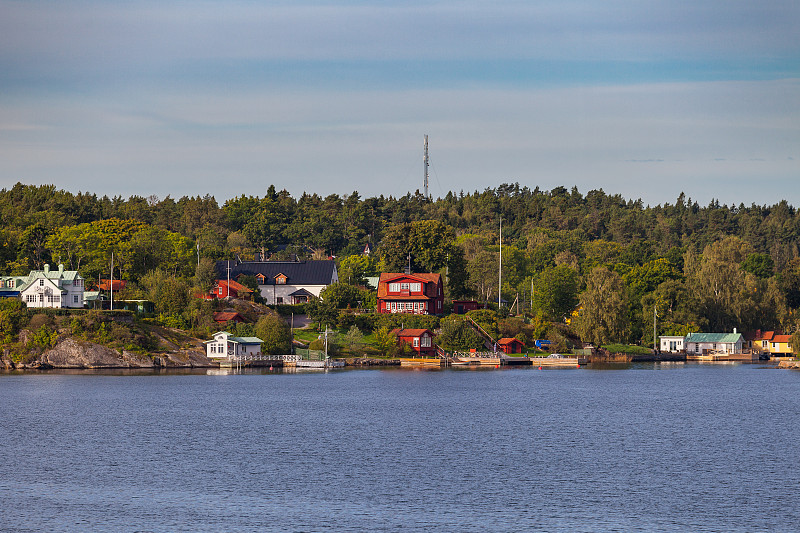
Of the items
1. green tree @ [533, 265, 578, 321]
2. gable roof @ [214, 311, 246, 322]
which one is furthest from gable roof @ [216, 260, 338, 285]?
green tree @ [533, 265, 578, 321]

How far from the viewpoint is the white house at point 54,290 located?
111 metres

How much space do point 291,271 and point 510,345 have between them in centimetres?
3788

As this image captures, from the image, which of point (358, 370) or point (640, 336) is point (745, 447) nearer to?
point (358, 370)

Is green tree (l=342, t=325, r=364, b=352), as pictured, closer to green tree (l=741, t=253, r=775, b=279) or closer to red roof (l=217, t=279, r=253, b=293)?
red roof (l=217, t=279, r=253, b=293)

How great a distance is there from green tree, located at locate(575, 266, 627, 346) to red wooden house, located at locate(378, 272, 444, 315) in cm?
2051

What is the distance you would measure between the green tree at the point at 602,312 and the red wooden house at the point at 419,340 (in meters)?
23.0

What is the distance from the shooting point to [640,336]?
475 feet

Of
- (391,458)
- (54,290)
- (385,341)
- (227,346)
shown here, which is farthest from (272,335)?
(391,458)

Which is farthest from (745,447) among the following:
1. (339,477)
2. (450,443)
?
(339,477)

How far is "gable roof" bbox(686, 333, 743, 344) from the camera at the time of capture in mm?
141250

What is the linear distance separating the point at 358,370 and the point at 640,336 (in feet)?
182

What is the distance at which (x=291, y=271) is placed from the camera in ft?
475

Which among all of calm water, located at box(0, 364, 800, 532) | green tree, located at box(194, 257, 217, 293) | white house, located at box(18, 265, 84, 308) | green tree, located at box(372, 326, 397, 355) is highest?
green tree, located at box(194, 257, 217, 293)

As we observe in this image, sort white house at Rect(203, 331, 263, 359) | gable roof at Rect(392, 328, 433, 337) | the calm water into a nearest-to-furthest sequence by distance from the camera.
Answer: the calm water → white house at Rect(203, 331, 263, 359) → gable roof at Rect(392, 328, 433, 337)
